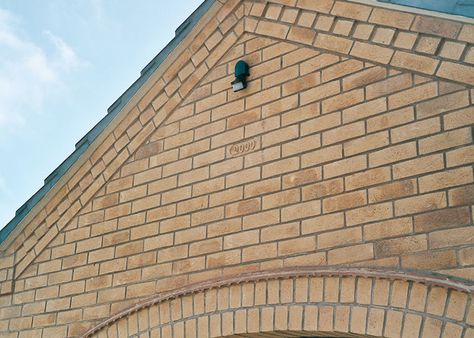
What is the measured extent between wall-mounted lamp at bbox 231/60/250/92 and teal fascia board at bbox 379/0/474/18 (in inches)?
57.8

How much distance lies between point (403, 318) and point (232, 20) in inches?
118

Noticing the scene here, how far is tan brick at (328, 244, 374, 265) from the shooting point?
453 cm

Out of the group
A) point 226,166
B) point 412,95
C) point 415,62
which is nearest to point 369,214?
point 412,95

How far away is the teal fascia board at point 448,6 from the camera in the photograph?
14.6 feet

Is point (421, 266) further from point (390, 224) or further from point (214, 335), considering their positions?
point (214, 335)

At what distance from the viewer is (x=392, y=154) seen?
15.1 feet

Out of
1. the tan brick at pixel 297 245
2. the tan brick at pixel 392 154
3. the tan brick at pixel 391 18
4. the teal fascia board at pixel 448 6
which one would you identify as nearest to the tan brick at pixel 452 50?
the teal fascia board at pixel 448 6

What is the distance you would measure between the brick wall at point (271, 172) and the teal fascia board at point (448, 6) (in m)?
0.09

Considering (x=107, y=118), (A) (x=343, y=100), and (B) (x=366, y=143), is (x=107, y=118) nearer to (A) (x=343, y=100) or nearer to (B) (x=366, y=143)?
(A) (x=343, y=100)

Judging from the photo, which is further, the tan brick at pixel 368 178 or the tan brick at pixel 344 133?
the tan brick at pixel 344 133

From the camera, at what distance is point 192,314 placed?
211 inches

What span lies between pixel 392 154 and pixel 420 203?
16.4 inches

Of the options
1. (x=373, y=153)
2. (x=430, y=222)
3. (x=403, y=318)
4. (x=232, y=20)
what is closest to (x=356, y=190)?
(x=373, y=153)

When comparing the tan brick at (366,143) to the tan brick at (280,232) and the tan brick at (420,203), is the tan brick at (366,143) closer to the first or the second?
the tan brick at (420,203)
